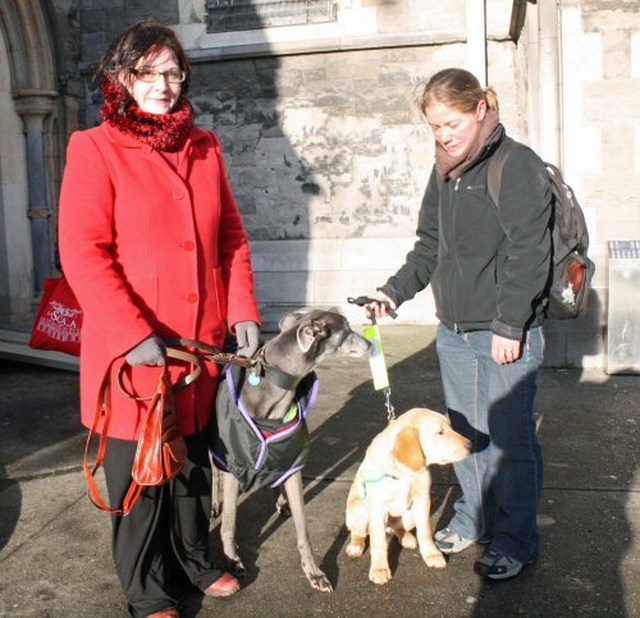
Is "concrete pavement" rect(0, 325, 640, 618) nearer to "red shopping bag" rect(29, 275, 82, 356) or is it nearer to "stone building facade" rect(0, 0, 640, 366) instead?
"red shopping bag" rect(29, 275, 82, 356)

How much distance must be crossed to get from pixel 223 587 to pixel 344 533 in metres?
0.78

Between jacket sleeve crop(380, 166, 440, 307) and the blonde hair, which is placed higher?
the blonde hair

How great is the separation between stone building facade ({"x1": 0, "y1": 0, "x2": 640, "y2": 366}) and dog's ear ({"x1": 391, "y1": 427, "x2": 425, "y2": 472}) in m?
5.60

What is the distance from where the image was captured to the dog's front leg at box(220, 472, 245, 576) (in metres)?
3.33

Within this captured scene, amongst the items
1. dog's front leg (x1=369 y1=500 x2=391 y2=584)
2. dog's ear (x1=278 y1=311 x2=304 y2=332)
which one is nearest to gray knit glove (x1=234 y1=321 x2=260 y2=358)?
dog's ear (x1=278 y1=311 x2=304 y2=332)

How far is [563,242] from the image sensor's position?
10.1 feet

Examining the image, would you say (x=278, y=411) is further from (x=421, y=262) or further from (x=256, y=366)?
(x=421, y=262)

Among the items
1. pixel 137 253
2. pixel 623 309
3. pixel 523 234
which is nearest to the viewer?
A: pixel 137 253

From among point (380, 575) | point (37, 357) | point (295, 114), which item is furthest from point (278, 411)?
point (295, 114)

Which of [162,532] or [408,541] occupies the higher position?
[162,532]

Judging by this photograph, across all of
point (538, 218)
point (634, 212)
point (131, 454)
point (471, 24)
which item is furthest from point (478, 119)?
point (471, 24)

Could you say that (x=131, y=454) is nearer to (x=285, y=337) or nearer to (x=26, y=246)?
(x=285, y=337)

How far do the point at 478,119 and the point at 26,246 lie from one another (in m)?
7.24

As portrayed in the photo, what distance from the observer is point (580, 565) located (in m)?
3.41
